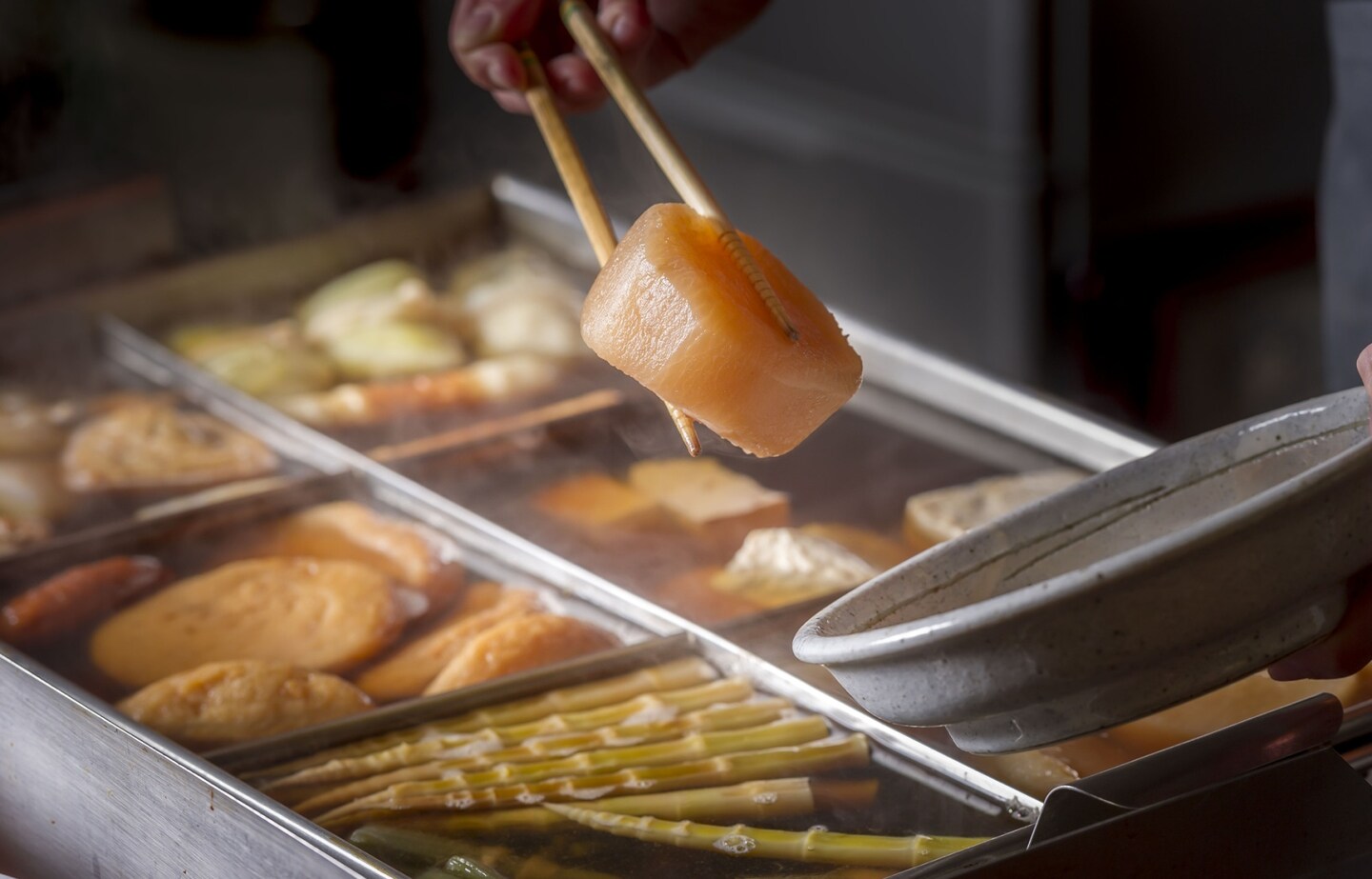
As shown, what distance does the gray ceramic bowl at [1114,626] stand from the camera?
4.11ft

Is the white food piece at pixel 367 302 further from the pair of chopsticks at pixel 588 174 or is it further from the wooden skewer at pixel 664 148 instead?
the wooden skewer at pixel 664 148

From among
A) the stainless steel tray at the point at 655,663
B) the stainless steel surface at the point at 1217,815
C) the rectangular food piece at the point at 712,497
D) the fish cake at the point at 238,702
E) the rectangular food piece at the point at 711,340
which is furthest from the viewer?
the rectangular food piece at the point at 712,497

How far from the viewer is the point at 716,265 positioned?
1709 millimetres

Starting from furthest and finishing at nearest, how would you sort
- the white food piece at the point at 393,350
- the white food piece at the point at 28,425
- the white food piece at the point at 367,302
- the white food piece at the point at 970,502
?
the white food piece at the point at 367,302 < the white food piece at the point at 393,350 < the white food piece at the point at 28,425 < the white food piece at the point at 970,502

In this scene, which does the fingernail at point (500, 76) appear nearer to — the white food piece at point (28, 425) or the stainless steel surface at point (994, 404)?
the stainless steel surface at point (994, 404)

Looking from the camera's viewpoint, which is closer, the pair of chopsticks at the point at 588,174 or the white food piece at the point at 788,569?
the pair of chopsticks at the point at 588,174

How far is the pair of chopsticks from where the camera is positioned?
Answer: 5.64 feet

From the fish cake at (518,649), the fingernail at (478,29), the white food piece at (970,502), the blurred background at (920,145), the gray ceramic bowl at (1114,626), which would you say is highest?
the fingernail at (478,29)

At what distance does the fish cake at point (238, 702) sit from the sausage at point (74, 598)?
29cm

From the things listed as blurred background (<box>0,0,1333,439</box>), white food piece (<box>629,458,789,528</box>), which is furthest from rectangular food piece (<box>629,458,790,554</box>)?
blurred background (<box>0,0,1333,439</box>)

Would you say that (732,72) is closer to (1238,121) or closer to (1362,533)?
(1238,121)

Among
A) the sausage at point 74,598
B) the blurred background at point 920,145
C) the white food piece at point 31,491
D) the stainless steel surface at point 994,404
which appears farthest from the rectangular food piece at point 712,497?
the blurred background at point 920,145

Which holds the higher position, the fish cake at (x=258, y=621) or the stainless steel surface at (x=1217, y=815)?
the stainless steel surface at (x=1217, y=815)

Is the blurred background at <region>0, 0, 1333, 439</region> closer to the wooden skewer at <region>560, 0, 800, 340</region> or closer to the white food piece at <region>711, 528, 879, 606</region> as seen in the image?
the white food piece at <region>711, 528, 879, 606</region>
